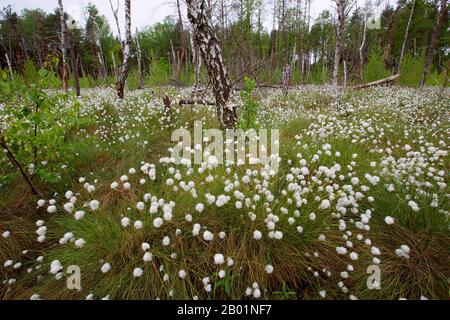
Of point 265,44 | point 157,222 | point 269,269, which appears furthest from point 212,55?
point 265,44

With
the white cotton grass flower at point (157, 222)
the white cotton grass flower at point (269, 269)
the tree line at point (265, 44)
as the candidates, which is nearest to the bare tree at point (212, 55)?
the tree line at point (265, 44)

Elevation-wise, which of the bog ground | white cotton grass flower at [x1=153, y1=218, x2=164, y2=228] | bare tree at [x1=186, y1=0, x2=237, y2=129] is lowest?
the bog ground

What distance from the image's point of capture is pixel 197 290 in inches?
88.7

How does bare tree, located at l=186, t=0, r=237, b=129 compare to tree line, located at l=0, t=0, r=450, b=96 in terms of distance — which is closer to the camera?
bare tree, located at l=186, t=0, r=237, b=129

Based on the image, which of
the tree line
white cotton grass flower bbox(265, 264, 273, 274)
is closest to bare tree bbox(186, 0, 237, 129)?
the tree line

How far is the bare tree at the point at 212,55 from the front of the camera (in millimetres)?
4570

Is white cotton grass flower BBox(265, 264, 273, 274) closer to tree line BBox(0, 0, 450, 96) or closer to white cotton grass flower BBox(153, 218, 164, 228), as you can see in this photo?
white cotton grass flower BBox(153, 218, 164, 228)

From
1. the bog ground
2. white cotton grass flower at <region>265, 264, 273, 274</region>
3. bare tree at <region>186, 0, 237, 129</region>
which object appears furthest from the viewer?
bare tree at <region>186, 0, 237, 129</region>

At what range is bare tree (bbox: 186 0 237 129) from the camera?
4.57m

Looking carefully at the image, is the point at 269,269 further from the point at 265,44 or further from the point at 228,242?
the point at 265,44

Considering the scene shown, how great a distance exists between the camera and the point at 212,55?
4859 millimetres

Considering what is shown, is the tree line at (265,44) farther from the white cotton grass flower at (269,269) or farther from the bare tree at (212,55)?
the white cotton grass flower at (269,269)

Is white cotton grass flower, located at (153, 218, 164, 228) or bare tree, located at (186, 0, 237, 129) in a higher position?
bare tree, located at (186, 0, 237, 129)
